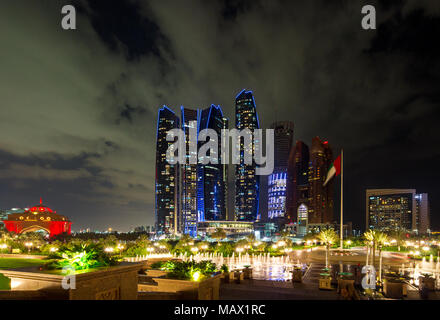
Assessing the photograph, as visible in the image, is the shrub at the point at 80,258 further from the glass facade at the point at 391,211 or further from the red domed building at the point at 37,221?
the glass facade at the point at 391,211

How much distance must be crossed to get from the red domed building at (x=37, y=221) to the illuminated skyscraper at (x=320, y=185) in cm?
12796

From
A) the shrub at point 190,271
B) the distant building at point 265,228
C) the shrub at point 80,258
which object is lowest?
the distant building at point 265,228

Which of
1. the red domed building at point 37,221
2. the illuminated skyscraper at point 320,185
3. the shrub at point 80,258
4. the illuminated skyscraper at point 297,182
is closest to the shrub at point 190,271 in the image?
the shrub at point 80,258

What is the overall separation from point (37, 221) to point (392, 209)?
192 meters

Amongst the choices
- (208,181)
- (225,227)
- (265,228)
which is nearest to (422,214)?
(265,228)

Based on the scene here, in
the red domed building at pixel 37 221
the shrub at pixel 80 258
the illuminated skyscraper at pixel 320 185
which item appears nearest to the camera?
the shrub at pixel 80 258

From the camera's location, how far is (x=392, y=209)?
607 feet

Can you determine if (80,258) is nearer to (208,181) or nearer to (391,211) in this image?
(208,181)

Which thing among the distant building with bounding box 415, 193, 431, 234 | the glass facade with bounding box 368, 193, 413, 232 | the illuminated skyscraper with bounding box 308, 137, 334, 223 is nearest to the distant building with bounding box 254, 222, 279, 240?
the illuminated skyscraper with bounding box 308, 137, 334, 223

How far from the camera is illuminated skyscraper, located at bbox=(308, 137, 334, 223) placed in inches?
6467

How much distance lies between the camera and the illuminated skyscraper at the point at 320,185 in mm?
164250

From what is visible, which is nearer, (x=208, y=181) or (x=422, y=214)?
(x=422, y=214)

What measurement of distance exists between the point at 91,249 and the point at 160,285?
264 cm

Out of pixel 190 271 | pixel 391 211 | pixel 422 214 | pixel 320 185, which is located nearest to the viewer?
pixel 190 271
